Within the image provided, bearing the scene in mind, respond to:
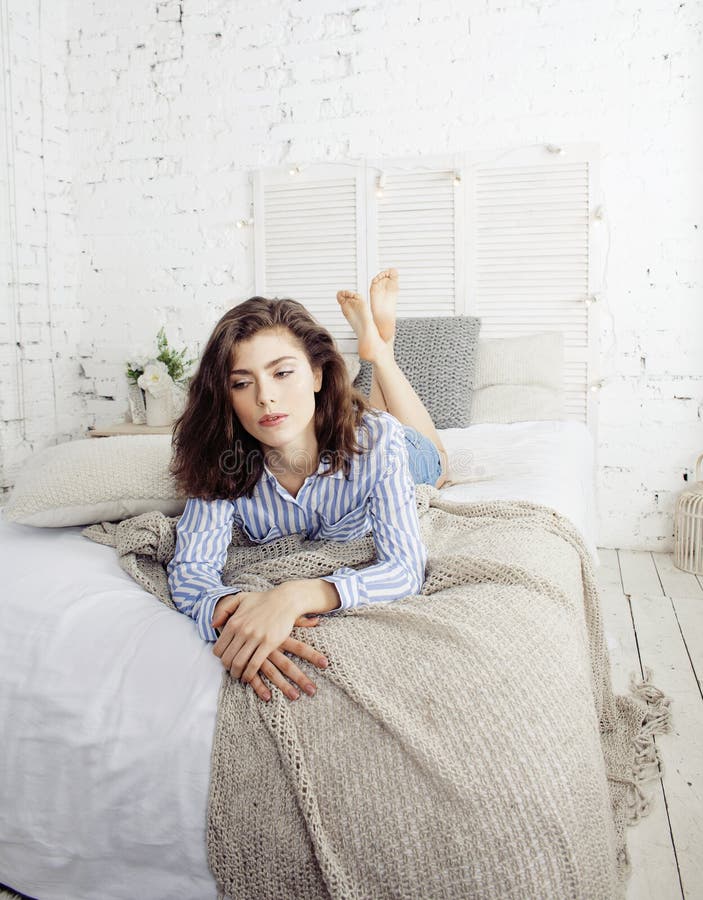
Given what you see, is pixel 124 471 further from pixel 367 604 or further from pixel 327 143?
pixel 327 143

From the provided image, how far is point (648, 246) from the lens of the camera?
2.80 meters

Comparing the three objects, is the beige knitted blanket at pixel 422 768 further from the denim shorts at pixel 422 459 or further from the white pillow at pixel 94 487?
the denim shorts at pixel 422 459

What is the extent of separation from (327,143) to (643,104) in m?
1.27

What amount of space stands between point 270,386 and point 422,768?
632 mm

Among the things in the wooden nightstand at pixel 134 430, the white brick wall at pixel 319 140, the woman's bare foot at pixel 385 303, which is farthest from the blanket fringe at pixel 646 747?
the wooden nightstand at pixel 134 430

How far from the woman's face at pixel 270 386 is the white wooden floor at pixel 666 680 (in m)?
0.79

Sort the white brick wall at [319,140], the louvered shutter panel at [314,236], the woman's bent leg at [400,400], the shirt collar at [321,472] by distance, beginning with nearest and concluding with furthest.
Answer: the shirt collar at [321,472], the woman's bent leg at [400,400], the white brick wall at [319,140], the louvered shutter panel at [314,236]

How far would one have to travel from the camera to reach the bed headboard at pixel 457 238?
288 cm

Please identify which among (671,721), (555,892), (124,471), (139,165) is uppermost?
(139,165)

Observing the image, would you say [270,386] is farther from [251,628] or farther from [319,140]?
[319,140]

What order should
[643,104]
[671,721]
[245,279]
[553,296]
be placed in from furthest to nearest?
[245,279], [553,296], [643,104], [671,721]

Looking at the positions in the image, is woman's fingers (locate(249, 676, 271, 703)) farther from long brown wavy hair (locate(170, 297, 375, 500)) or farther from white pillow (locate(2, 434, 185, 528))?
white pillow (locate(2, 434, 185, 528))

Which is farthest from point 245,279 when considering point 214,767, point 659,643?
point 214,767

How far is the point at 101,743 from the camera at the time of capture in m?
0.89
